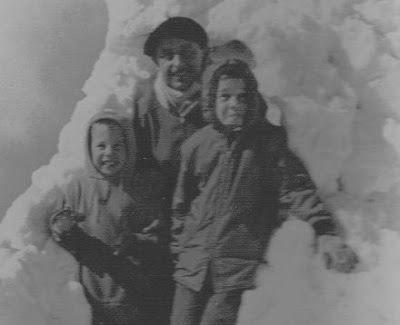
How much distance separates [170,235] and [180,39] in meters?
0.56

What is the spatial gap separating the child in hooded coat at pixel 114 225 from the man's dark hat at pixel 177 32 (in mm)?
231

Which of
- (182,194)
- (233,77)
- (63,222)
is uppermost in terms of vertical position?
(233,77)

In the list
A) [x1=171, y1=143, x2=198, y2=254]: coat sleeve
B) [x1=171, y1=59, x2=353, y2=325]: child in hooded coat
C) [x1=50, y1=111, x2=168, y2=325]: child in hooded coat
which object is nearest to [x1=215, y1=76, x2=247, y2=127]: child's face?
[x1=171, y1=59, x2=353, y2=325]: child in hooded coat

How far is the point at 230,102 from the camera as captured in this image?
205 cm

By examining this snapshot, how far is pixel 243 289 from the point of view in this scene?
203cm

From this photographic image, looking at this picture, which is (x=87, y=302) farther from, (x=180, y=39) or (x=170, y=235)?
(x=180, y=39)

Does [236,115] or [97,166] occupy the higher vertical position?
[236,115]

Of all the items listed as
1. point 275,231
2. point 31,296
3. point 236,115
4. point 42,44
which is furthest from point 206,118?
point 31,296

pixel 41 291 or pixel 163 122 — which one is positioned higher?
pixel 163 122

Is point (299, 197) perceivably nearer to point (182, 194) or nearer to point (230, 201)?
point (230, 201)

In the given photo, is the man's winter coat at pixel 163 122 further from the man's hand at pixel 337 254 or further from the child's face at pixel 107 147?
the man's hand at pixel 337 254

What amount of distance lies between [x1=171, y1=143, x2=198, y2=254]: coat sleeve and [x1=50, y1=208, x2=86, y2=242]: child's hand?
26 cm

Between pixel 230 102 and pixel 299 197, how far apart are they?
1.10 ft

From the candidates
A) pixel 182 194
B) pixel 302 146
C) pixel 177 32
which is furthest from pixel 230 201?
pixel 177 32
